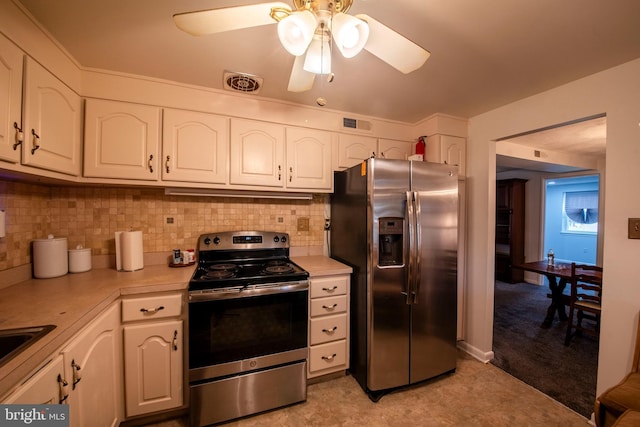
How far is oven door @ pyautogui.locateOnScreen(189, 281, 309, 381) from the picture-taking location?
1524 millimetres

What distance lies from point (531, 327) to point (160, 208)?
14.0 ft

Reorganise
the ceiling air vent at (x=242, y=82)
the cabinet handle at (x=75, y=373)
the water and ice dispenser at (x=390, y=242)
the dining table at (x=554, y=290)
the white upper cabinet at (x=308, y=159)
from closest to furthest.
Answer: the cabinet handle at (x=75, y=373) < the ceiling air vent at (x=242, y=82) < the water and ice dispenser at (x=390, y=242) < the white upper cabinet at (x=308, y=159) < the dining table at (x=554, y=290)

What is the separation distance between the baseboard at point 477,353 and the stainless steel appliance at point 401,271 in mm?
463

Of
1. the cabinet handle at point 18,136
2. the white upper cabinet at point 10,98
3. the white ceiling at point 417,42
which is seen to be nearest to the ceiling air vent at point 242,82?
the white ceiling at point 417,42

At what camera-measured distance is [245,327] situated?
5.38 ft

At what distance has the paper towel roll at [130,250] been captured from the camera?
1.74 meters

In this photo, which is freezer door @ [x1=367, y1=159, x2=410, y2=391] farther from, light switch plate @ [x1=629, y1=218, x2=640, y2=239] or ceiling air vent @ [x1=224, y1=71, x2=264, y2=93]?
light switch plate @ [x1=629, y1=218, x2=640, y2=239]

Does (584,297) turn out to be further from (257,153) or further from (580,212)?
(580,212)

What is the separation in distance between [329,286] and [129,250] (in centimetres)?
146

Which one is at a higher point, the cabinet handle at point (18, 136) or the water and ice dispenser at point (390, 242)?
the cabinet handle at point (18, 136)

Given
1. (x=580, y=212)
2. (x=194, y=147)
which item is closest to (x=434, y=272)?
(x=194, y=147)

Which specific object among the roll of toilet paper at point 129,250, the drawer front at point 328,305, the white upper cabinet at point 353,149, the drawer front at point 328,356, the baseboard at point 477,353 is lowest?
the baseboard at point 477,353

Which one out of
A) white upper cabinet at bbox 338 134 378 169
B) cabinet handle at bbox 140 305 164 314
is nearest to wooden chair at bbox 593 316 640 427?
white upper cabinet at bbox 338 134 378 169

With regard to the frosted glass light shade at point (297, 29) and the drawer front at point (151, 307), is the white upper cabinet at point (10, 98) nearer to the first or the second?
the drawer front at point (151, 307)
